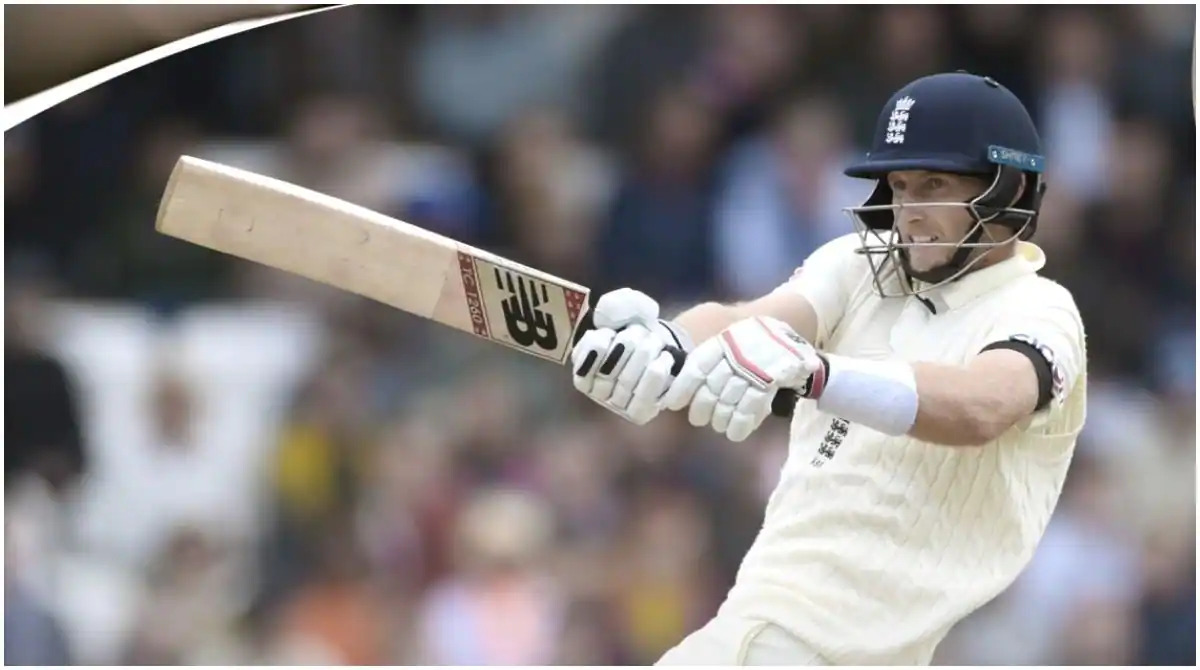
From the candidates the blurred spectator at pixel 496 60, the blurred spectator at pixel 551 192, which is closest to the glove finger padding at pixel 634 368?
the blurred spectator at pixel 551 192

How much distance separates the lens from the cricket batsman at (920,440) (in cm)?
312

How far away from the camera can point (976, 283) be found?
126 inches

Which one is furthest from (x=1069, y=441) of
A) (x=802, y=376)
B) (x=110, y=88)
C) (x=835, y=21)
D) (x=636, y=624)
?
(x=110, y=88)

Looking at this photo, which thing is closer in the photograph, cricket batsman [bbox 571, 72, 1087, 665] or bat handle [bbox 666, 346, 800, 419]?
bat handle [bbox 666, 346, 800, 419]

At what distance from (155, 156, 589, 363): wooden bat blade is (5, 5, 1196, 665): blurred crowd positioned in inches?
92.1

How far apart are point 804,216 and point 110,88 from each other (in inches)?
91.6

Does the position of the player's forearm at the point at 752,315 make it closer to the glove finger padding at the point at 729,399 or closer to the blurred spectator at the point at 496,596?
the glove finger padding at the point at 729,399

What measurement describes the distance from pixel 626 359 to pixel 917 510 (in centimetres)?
67

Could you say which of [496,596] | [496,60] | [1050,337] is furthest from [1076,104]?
[1050,337]

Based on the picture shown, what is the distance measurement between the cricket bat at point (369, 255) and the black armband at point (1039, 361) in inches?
27.5

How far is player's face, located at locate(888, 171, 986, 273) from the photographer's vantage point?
3176 mm

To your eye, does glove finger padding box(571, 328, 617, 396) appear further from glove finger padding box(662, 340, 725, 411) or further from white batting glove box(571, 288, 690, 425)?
glove finger padding box(662, 340, 725, 411)

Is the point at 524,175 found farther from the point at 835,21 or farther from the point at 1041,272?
the point at 1041,272

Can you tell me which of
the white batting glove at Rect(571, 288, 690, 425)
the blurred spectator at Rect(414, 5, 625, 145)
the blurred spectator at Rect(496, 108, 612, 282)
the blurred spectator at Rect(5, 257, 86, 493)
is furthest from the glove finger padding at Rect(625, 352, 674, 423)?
the blurred spectator at Rect(414, 5, 625, 145)
